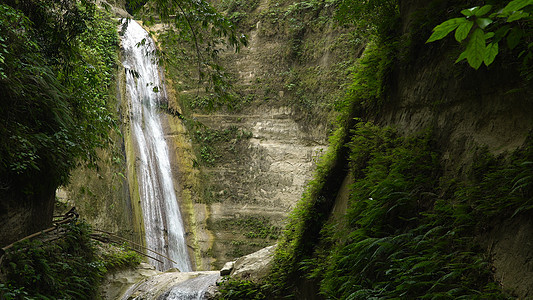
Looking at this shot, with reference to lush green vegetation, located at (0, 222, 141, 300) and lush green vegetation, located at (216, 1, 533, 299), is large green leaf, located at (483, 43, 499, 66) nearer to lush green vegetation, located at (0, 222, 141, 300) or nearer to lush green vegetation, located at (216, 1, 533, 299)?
lush green vegetation, located at (216, 1, 533, 299)

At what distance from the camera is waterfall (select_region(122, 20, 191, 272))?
13969 mm

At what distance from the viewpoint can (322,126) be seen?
14.8 meters

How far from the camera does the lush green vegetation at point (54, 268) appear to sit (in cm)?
534

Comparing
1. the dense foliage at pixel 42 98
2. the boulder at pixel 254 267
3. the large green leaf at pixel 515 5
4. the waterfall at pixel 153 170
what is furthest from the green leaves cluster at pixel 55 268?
the large green leaf at pixel 515 5

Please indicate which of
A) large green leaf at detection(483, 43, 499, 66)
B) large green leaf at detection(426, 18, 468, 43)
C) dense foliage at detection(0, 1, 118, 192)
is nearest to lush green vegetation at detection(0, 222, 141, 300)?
dense foliage at detection(0, 1, 118, 192)

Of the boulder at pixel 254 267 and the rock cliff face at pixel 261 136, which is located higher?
the rock cliff face at pixel 261 136

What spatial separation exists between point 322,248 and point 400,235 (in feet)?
7.08

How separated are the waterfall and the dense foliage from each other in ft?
18.2

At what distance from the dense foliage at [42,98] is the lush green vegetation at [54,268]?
1074mm

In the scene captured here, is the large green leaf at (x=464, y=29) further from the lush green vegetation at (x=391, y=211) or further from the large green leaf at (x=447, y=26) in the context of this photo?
the lush green vegetation at (x=391, y=211)

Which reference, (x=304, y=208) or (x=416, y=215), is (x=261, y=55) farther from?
(x=416, y=215)

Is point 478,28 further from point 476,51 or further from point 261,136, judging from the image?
point 261,136

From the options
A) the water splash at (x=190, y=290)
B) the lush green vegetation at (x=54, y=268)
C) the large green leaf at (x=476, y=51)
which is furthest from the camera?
the water splash at (x=190, y=290)

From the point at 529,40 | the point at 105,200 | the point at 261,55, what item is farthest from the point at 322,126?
the point at 529,40
